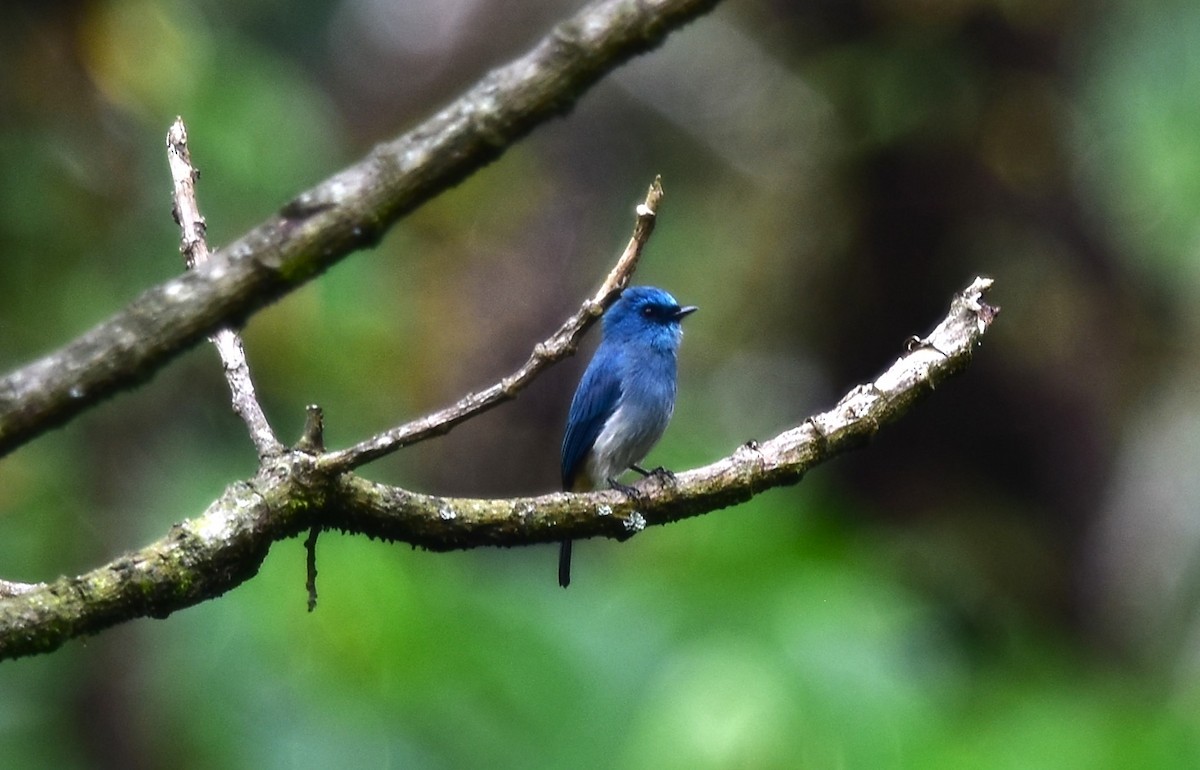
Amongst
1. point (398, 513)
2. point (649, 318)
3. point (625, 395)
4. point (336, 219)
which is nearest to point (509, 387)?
point (398, 513)

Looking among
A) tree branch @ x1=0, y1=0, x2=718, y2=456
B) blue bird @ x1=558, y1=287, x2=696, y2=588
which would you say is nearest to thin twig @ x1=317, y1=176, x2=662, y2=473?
tree branch @ x1=0, y1=0, x2=718, y2=456

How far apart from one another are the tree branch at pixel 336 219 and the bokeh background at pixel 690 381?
3.43 metres

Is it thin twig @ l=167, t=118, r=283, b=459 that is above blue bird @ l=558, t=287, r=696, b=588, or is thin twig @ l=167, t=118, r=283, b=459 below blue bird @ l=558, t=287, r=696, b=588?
below

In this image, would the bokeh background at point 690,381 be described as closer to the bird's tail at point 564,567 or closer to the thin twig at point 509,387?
the bird's tail at point 564,567

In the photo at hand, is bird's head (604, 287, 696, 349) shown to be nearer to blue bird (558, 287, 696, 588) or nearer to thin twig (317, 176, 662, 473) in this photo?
blue bird (558, 287, 696, 588)

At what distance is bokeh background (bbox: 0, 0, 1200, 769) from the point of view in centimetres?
538

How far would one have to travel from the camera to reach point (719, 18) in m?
9.28

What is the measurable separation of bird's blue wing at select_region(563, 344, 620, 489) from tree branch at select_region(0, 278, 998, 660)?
7.17ft

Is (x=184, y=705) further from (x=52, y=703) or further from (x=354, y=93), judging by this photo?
(x=354, y=93)

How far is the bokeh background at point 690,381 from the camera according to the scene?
17.6 feet

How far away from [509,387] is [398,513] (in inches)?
12.4

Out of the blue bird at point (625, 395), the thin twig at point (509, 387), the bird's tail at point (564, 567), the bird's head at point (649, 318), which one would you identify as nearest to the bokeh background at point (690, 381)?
the bird's tail at point (564, 567)

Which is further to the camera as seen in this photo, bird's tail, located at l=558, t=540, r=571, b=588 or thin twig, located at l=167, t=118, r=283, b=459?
bird's tail, located at l=558, t=540, r=571, b=588

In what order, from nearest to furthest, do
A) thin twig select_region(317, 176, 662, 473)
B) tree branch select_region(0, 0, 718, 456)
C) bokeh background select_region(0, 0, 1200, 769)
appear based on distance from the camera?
tree branch select_region(0, 0, 718, 456) → thin twig select_region(317, 176, 662, 473) → bokeh background select_region(0, 0, 1200, 769)
